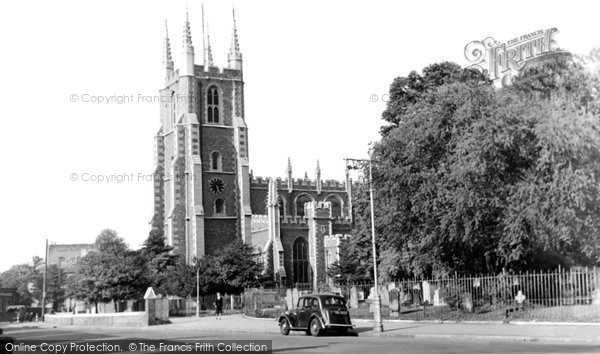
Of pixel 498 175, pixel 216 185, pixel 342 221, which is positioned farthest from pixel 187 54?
pixel 498 175

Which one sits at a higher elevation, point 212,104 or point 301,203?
point 212,104

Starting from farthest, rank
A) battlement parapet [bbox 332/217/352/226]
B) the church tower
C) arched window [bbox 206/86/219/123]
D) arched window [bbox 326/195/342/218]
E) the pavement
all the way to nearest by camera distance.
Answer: arched window [bbox 326/195/342/218] < battlement parapet [bbox 332/217/352/226] < arched window [bbox 206/86/219/123] < the church tower < the pavement

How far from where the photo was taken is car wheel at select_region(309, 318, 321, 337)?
96.4 ft

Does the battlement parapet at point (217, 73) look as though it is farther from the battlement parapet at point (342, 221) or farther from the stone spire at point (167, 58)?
the battlement parapet at point (342, 221)

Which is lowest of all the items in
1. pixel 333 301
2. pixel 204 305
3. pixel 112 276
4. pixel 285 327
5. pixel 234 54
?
pixel 204 305

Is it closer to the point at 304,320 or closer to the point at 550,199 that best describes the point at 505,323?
the point at 550,199

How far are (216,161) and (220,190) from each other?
3124mm

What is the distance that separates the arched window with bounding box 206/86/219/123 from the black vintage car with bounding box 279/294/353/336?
180 feet

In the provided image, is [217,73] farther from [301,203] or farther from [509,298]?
[509,298]

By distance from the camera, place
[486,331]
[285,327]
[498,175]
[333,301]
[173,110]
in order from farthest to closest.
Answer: [173,110]
[498,175]
[285,327]
[333,301]
[486,331]

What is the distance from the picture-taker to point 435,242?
118 feet

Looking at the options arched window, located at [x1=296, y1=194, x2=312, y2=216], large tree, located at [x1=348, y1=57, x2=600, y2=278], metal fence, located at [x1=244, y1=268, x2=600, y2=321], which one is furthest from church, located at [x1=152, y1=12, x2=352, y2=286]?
large tree, located at [x1=348, y1=57, x2=600, y2=278]

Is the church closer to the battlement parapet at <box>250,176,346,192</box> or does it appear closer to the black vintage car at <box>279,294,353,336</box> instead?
the battlement parapet at <box>250,176,346,192</box>

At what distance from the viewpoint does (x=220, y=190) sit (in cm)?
8194
